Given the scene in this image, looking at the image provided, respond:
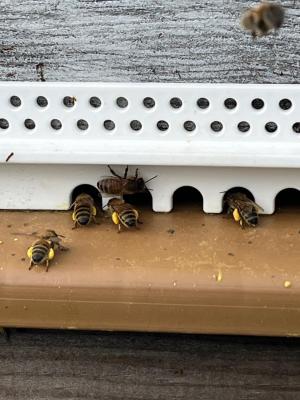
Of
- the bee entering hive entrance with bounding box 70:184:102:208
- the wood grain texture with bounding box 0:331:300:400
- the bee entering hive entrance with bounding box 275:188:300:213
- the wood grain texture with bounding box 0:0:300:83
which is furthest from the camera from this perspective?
the bee entering hive entrance with bounding box 70:184:102:208

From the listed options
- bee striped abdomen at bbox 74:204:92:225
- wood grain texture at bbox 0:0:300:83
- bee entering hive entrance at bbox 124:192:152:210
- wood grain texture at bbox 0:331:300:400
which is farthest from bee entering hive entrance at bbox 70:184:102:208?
wood grain texture at bbox 0:331:300:400

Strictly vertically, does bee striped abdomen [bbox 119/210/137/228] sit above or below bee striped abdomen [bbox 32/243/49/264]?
above

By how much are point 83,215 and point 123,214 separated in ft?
0.33

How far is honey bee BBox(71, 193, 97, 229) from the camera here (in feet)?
5.99

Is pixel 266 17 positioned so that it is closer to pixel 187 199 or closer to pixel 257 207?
pixel 257 207

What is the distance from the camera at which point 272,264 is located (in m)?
1.60

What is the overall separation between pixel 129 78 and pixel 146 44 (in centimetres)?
10

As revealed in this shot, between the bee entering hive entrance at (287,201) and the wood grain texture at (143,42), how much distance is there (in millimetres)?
319

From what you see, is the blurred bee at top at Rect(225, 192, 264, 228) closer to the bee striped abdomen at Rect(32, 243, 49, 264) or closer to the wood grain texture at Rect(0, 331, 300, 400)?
the wood grain texture at Rect(0, 331, 300, 400)

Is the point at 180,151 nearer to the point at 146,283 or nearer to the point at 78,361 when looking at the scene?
the point at 146,283

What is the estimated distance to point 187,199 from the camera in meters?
2.05

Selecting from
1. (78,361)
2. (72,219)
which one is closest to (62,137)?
(72,219)

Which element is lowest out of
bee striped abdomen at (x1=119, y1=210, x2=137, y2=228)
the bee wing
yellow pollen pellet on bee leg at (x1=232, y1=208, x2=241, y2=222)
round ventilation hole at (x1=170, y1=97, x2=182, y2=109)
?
bee striped abdomen at (x1=119, y1=210, x2=137, y2=228)

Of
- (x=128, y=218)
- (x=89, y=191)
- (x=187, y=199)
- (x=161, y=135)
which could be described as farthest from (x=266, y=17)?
(x=89, y=191)
